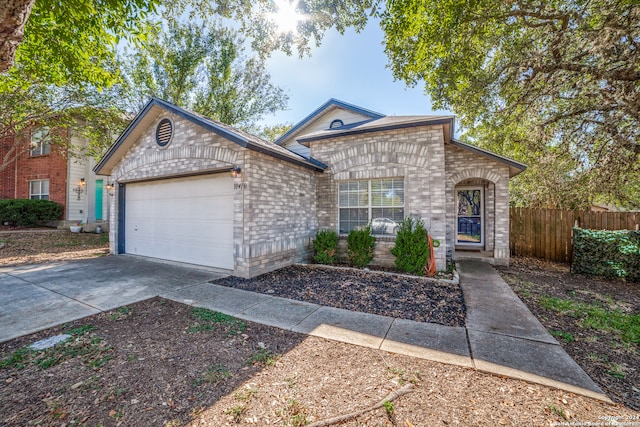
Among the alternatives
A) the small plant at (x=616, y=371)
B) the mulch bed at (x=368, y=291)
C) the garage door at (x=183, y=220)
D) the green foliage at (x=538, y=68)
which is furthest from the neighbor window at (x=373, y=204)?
the small plant at (x=616, y=371)

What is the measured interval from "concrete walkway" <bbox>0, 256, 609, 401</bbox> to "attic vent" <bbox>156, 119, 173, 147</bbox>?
3854 mm

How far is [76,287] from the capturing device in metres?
5.48

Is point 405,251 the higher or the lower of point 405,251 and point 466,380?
the higher

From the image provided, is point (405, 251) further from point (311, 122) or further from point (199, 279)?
point (311, 122)

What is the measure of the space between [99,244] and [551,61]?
1834 centimetres

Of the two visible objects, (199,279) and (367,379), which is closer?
(367,379)

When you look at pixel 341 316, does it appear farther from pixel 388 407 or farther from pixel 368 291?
pixel 388 407

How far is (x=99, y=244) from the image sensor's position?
11977mm

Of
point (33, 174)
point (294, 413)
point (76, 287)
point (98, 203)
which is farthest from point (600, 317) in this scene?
point (33, 174)

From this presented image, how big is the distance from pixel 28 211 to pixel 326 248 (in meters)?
16.8

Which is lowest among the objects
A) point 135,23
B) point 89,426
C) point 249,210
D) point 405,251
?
point 89,426

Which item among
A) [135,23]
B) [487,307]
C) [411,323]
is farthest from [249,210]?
[487,307]

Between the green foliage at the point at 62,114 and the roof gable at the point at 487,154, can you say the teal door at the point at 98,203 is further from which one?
the roof gable at the point at 487,154

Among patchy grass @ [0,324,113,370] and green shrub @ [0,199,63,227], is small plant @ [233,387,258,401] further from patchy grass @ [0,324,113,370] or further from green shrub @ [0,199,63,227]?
green shrub @ [0,199,63,227]
